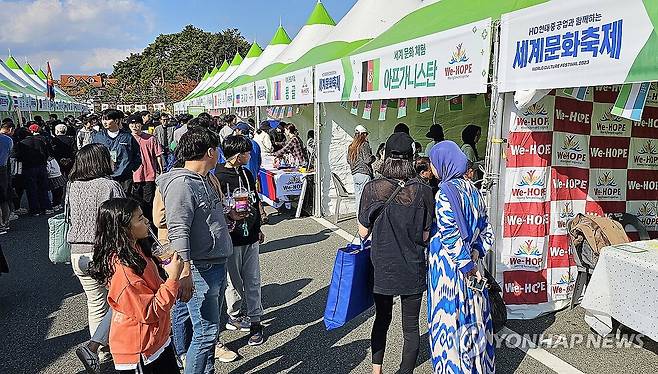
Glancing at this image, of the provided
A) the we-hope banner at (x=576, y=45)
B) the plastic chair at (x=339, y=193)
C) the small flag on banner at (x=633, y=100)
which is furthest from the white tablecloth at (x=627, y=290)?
the plastic chair at (x=339, y=193)

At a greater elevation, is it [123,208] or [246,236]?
[123,208]

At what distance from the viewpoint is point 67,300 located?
495 cm

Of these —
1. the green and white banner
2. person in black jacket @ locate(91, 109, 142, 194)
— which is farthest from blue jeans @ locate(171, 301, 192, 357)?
the green and white banner

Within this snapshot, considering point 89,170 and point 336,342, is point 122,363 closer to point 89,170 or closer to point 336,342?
point 89,170

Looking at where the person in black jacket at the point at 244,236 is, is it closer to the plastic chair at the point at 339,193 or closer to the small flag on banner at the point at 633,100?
the small flag on banner at the point at 633,100

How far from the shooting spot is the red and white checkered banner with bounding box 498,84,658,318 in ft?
13.8

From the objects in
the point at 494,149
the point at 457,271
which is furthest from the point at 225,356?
the point at 494,149

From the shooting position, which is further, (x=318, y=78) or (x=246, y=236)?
(x=318, y=78)

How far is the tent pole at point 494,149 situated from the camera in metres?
4.02

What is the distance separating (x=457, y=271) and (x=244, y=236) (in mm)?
1582

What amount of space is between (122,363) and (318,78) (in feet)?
21.8

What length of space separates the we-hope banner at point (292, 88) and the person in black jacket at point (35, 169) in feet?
14.7

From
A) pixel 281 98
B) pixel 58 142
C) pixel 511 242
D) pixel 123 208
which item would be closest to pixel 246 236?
pixel 123 208

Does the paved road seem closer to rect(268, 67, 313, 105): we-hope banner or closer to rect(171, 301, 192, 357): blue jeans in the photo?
rect(171, 301, 192, 357): blue jeans
